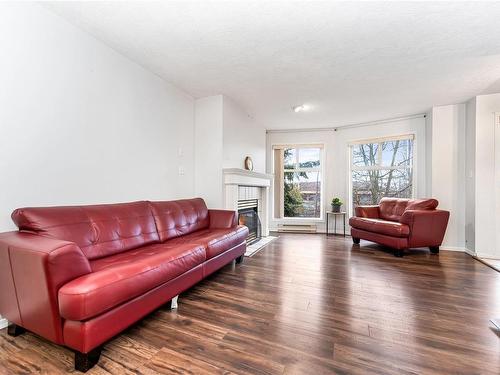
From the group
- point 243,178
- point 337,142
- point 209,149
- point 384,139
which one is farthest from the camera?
point 337,142

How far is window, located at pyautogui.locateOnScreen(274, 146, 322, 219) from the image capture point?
18.7 feet

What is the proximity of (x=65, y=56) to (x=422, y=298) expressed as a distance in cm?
381

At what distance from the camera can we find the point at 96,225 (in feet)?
6.51

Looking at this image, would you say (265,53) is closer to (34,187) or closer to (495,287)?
(34,187)

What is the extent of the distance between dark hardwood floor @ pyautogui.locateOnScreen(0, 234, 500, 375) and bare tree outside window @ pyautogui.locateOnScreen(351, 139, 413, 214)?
230 cm

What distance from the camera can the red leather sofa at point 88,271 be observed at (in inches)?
49.5

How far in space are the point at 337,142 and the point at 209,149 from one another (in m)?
3.17

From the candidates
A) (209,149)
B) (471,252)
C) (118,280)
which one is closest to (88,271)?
(118,280)

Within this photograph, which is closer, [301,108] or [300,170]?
[301,108]

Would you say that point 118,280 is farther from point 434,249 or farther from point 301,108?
point 434,249

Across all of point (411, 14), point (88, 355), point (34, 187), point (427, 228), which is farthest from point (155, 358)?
point (427, 228)

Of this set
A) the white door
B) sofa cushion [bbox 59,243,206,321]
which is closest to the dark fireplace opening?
sofa cushion [bbox 59,243,206,321]

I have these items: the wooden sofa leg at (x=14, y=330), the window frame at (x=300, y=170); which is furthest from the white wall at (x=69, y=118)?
the window frame at (x=300, y=170)

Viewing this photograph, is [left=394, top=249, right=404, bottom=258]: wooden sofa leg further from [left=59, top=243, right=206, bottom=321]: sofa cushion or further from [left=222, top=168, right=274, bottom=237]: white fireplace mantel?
[left=59, top=243, right=206, bottom=321]: sofa cushion
